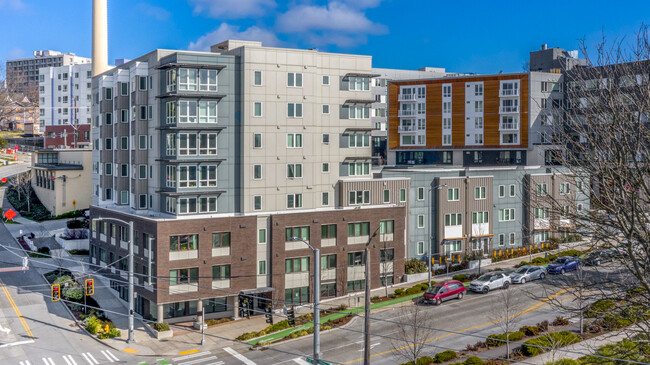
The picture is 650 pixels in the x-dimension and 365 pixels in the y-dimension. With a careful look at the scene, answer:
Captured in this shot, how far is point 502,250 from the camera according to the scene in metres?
67.7

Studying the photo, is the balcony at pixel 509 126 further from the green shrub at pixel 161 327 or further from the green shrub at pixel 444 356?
the green shrub at pixel 161 327

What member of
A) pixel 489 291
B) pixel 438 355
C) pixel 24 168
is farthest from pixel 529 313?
pixel 24 168

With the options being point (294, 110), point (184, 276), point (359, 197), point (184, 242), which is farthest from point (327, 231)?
point (184, 276)

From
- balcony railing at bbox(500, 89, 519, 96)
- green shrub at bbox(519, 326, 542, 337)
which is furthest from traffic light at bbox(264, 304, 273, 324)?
balcony railing at bbox(500, 89, 519, 96)

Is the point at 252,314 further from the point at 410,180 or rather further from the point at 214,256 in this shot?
the point at 410,180

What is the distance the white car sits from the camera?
53000 millimetres

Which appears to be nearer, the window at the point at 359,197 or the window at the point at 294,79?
the window at the point at 294,79

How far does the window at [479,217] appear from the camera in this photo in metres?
65.2

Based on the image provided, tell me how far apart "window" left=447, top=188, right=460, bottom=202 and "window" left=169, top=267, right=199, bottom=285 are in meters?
28.2

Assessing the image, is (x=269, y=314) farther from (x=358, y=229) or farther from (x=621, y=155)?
(x=621, y=155)

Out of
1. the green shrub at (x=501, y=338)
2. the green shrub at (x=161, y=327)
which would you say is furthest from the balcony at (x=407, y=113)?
the green shrub at (x=161, y=327)

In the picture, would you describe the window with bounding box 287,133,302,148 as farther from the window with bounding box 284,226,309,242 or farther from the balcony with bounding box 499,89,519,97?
the balcony with bounding box 499,89,519,97

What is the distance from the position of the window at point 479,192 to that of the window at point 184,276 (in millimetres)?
32031

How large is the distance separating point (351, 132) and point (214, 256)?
17582 millimetres
